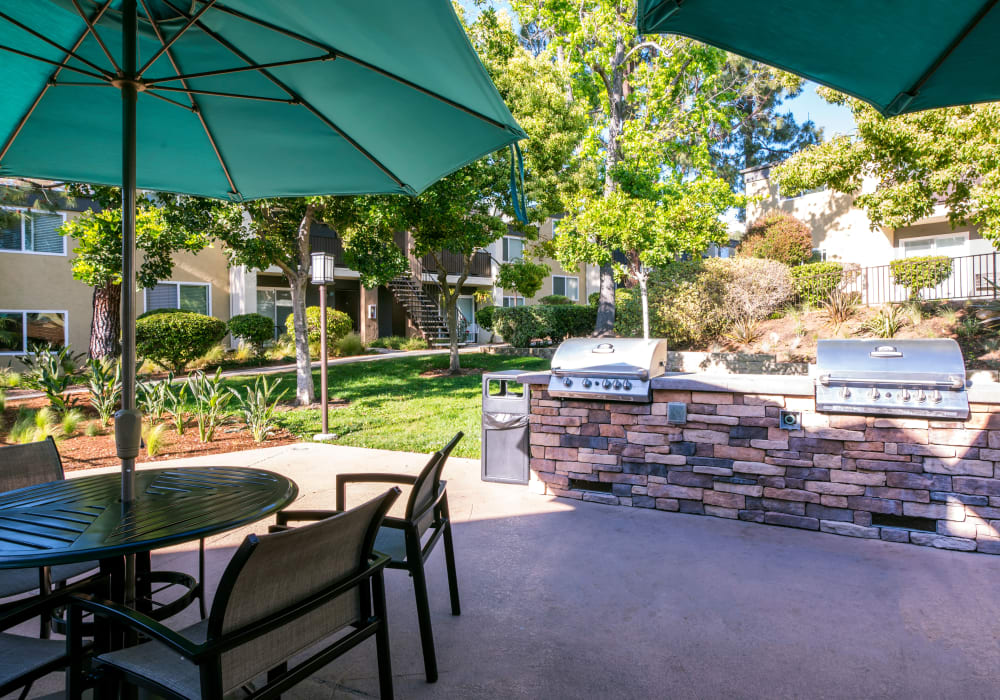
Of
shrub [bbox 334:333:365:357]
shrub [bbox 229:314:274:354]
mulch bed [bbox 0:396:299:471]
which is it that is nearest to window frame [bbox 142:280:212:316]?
shrub [bbox 229:314:274:354]

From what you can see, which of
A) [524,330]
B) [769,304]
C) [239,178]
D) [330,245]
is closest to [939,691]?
[239,178]

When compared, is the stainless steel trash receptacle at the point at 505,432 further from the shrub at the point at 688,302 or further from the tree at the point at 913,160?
the tree at the point at 913,160

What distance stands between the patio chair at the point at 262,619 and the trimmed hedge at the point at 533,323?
16037mm

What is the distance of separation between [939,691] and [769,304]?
9085mm

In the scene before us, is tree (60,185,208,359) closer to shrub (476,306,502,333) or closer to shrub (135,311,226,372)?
shrub (135,311,226,372)

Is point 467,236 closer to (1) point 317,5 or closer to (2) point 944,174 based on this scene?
(2) point 944,174

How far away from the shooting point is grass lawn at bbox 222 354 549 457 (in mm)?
7066

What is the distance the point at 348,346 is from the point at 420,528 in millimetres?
15138

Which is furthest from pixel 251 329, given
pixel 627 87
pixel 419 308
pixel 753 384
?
pixel 753 384

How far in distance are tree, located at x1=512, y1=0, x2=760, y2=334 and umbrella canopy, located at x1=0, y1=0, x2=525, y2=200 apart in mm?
6699

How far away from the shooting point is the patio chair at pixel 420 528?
2395 millimetres

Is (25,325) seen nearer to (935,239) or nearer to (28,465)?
(28,465)

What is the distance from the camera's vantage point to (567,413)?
4.79m

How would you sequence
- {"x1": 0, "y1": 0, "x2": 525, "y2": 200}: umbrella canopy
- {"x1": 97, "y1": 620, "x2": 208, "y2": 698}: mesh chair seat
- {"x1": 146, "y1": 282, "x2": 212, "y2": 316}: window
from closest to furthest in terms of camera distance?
{"x1": 97, "y1": 620, "x2": 208, "y2": 698}: mesh chair seat < {"x1": 0, "y1": 0, "x2": 525, "y2": 200}: umbrella canopy < {"x1": 146, "y1": 282, "x2": 212, "y2": 316}: window
